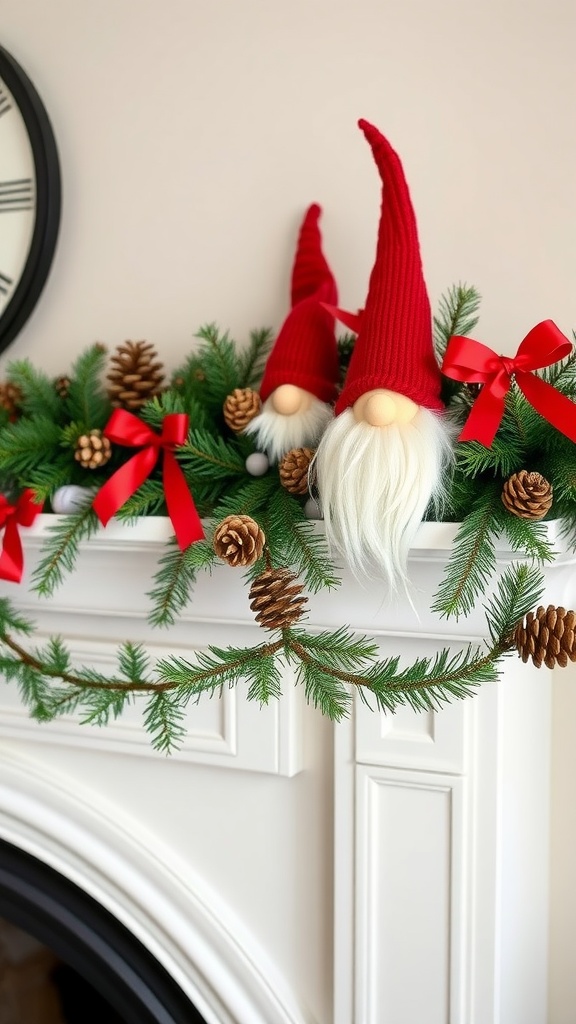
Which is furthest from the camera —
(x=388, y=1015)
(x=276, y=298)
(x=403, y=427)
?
(x=276, y=298)

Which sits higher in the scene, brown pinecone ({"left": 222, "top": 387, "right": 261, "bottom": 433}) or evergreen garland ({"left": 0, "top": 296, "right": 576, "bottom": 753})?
brown pinecone ({"left": 222, "top": 387, "right": 261, "bottom": 433})

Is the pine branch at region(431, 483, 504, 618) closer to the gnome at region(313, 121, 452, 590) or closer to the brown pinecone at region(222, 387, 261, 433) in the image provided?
the gnome at region(313, 121, 452, 590)

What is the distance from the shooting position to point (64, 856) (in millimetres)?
956

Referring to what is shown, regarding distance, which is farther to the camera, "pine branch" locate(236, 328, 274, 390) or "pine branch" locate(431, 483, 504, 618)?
"pine branch" locate(236, 328, 274, 390)

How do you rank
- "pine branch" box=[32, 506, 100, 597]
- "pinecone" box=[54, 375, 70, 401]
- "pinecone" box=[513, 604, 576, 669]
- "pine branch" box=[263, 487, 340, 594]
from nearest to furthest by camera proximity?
"pinecone" box=[513, 604, 576, 669]
"pine branch" box=[263, 487, 340, 594]
"pine branch" box=[32, 506, 100, 597]
"pinecone" box=[54, 375, 70, 401]

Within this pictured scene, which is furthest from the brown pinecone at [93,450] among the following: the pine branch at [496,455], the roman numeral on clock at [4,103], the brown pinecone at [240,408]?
the roman numeral on clock at [4,103]

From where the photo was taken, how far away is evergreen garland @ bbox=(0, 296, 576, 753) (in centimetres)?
68

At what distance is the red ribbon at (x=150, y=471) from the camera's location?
30.5 inches

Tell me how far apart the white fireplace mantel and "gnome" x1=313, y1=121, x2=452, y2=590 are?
1.6 inches

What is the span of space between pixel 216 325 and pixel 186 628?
0.36 meters

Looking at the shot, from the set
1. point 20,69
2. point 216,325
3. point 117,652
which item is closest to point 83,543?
point 117,652

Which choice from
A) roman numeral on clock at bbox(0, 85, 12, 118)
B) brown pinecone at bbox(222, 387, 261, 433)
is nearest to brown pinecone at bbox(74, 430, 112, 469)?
brown pinecone at bbox(222, 387, 261, 433)

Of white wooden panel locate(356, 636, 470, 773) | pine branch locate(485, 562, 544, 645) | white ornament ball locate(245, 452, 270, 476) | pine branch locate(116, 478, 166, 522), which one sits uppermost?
white ornament ball locate(245, 452, 270, 476)

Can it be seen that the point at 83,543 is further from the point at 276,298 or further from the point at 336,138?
the point at 336,138
